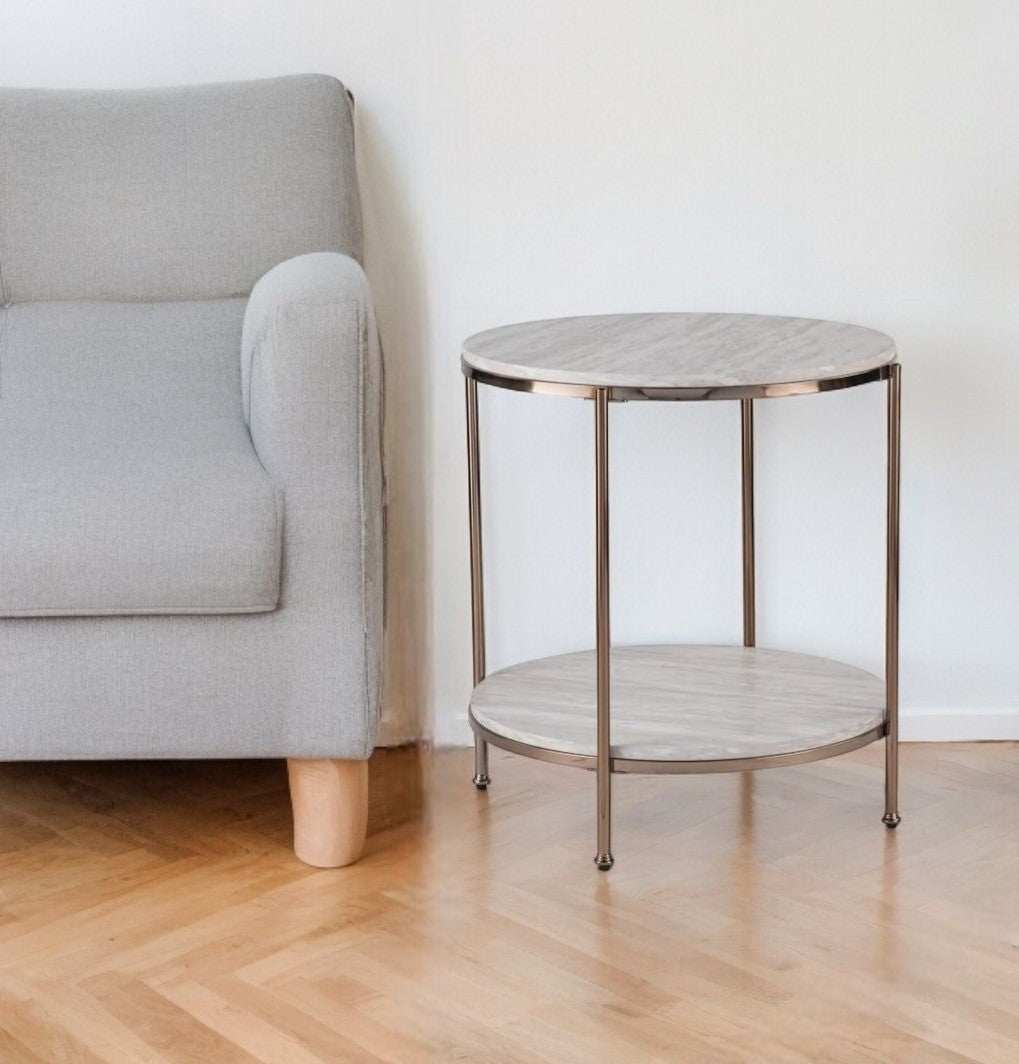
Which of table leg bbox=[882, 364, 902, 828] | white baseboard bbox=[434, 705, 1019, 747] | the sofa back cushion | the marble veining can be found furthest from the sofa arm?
white baseboard bbox=[434, 705, 1019, 747]

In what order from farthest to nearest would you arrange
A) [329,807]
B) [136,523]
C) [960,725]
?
1. [960,725]
2. [329,807]
3. [136,523]

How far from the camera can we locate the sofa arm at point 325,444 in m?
1.49

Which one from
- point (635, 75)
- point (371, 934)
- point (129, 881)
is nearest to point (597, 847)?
point (371, 934)

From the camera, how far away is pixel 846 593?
197 centimetres

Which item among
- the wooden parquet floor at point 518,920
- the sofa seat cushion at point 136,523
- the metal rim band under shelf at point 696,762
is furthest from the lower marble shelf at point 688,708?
the sofa seat cushion at point 136,523

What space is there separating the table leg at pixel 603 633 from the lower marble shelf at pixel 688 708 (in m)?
0.02

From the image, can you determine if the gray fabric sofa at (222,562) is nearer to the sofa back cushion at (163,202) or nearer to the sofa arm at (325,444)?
the sofa arm at (325,444)

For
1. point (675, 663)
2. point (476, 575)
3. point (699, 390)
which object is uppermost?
point (699, 390)

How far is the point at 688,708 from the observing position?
1.68 meters

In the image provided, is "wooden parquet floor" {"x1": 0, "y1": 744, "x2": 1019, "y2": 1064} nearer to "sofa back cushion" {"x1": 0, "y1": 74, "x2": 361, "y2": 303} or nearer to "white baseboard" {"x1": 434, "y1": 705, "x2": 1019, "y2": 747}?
"white baseboard" {"x1": 434, "y1": 705, "x2": 1019, "y2": 747}

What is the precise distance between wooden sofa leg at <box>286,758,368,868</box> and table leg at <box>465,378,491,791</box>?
23 cm

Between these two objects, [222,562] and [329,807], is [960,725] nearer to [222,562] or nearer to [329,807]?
[329,807]

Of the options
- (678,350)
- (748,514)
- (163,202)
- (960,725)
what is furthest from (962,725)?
(163,202)

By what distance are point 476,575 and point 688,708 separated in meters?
0.31
